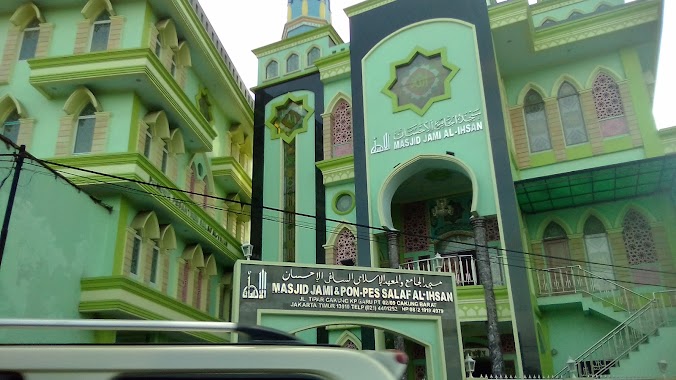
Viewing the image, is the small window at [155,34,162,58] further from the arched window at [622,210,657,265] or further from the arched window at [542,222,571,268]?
the arched window at [622,210,657,265]

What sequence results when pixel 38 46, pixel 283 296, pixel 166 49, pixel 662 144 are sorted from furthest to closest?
pixel 166 49
pixel 38 46
pixel 662 144
pixel 283 296

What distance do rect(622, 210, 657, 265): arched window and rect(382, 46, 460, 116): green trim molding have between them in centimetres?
612

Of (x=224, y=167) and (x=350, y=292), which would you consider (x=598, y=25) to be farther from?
(x=224, y=167)

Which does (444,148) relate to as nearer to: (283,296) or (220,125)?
(283,296)

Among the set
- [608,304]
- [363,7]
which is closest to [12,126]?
[363,7]

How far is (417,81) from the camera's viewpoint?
15.9 m

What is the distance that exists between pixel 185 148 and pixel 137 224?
410 centimetres

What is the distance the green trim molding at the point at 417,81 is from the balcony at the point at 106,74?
20.3 feet

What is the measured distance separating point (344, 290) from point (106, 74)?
825 cm

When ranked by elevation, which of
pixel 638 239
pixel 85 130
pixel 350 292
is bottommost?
pixel 350 292

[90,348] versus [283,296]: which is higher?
[283,296]

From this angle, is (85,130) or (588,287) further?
(588,287)

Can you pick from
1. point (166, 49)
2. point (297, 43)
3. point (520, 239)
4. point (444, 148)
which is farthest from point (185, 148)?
point (520, 239)

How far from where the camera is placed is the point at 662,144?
1443 cm
